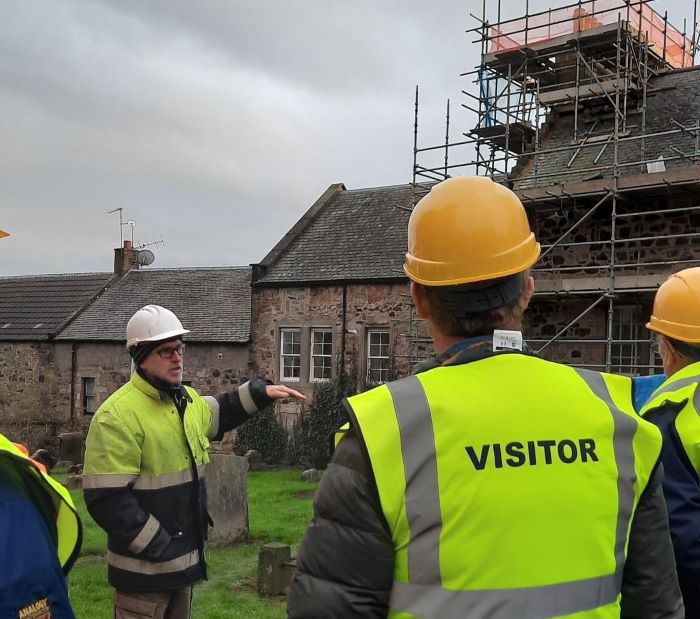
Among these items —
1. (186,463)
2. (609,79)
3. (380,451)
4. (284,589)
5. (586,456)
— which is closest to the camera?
(380,451)

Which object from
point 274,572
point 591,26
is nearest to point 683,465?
point 274,572

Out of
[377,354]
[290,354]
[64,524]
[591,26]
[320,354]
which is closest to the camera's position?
[64,524]

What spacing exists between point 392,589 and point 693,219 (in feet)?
44.9

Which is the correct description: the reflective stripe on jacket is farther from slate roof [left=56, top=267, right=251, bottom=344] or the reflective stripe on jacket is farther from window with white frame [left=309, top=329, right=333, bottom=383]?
slate roof [left=56, top=267, right=251, bottom=344]

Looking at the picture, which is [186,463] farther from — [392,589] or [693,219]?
[693,219]

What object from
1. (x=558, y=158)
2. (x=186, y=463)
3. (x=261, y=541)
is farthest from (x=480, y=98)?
(x=186, y=463)

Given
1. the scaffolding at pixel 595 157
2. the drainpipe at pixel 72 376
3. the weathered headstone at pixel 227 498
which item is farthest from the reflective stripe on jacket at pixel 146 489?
the drainpipe at pixel 72 376

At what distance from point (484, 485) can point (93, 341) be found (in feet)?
75.2

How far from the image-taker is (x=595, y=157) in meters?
15.2

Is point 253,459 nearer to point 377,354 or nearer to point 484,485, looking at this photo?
point 377,354

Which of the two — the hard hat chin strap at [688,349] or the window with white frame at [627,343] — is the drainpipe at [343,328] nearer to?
the window with white frame at [627,343]

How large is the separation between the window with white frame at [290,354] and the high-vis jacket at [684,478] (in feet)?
55.2

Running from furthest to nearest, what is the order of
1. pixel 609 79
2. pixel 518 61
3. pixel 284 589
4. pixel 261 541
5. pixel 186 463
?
pixel 518 61 → pixel 609 79 → pixel 261 541 → pixel 284 589 → pixel 186 463

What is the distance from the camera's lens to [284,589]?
7.27m
